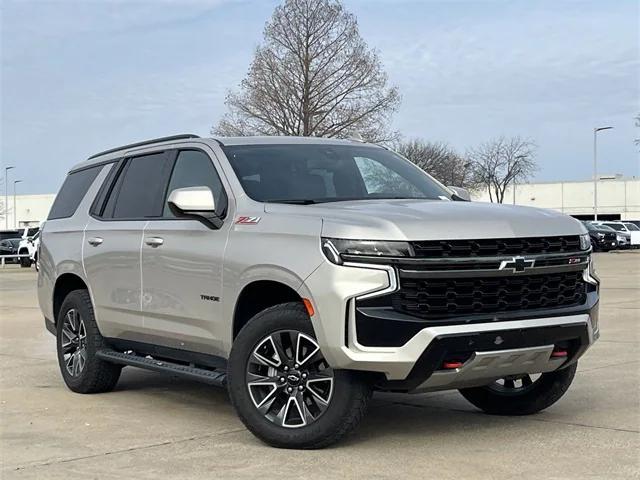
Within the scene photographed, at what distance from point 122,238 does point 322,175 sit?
1.67 metres

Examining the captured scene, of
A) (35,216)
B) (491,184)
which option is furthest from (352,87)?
(35,216)

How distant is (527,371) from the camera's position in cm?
570

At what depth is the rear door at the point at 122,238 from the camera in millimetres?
7082

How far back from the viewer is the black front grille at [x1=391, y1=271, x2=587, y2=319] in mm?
5207

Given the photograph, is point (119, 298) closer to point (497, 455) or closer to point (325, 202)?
point (325, 202)

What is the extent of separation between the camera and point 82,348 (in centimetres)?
786

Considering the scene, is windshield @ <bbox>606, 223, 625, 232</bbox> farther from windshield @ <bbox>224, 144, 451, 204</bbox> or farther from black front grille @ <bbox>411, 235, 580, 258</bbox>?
black front grille @ <bbox>411, 235, 580, 258</bbox>

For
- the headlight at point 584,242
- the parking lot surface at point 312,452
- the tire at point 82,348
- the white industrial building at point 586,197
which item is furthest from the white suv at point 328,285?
the white industrial building at point 586,197

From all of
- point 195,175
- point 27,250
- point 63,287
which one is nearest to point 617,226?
point 27,250

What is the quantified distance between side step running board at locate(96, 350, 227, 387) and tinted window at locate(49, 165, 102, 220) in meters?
1.49

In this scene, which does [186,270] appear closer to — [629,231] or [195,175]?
[195,175]

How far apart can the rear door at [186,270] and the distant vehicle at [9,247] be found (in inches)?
1569

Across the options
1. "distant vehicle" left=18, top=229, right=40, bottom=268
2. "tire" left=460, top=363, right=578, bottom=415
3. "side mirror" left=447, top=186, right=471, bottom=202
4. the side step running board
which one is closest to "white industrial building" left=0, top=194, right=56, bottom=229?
"distant vehicle" left=18, top=229, right=40, bottom=268

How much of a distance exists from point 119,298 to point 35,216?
298 ft
